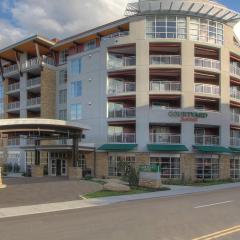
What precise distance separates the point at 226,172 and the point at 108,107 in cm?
1520

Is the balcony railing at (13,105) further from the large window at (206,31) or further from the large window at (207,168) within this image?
the large window at (207,168)

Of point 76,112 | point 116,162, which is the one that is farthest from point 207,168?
point 76,112

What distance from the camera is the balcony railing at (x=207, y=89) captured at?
50.3 m

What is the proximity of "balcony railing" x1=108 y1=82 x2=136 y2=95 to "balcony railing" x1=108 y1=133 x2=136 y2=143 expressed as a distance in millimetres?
4669

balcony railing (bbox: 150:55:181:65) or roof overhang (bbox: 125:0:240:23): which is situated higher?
roof overhang (bbox: 125:0:240:23)

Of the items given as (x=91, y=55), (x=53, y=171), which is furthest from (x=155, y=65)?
(x=53, y=171)

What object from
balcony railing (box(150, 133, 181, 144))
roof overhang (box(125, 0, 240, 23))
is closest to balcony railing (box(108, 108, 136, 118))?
balcony railing (box(150, 133, 181, 144))

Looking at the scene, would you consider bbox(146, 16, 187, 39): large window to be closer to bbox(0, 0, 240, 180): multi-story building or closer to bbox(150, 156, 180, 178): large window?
bbox(0, 0, 240, 180): multi-story building

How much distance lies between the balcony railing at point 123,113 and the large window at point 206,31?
34.2 feet

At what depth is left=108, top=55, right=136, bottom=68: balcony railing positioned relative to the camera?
5061 centimetres

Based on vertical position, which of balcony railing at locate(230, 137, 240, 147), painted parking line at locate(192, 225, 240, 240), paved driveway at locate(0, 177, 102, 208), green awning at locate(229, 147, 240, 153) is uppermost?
balcony railing at locate(230, 137, 240, 147)

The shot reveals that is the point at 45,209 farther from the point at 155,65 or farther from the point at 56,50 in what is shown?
the point at 56,50

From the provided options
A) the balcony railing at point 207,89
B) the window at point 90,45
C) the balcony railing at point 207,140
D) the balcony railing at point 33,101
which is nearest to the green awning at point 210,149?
the balcony railing at point 207,140

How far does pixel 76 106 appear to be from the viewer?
54.5 meters
